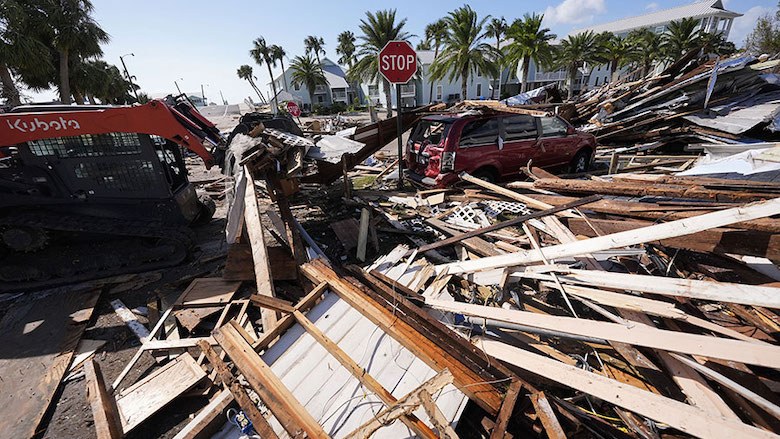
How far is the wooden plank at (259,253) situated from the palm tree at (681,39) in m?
43.1

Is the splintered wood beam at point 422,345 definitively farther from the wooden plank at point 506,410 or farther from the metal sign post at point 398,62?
the metal sign post at point 398,62

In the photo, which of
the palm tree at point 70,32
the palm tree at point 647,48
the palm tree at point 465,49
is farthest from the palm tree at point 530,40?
the palm tree at point 70,32

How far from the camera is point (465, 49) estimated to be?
24.3 m

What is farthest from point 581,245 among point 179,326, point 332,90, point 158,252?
point 332,90

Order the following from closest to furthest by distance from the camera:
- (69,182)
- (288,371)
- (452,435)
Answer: (452,435) → (288,371) → (69,182)

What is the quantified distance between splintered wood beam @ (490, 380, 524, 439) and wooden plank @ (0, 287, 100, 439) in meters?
4.16

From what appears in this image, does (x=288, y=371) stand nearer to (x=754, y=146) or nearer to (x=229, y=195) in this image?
(x=229, y=195)

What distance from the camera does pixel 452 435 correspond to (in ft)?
5.58

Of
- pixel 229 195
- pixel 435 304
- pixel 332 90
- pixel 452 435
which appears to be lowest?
pixel 435 304

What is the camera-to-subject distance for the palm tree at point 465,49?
77.8ft

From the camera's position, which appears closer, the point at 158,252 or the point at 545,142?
the point at 158,252

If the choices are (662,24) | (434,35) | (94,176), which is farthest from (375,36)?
(662,24)

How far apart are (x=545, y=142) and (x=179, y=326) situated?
25.8 feet

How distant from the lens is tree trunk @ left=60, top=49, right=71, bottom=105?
66.2 feet
